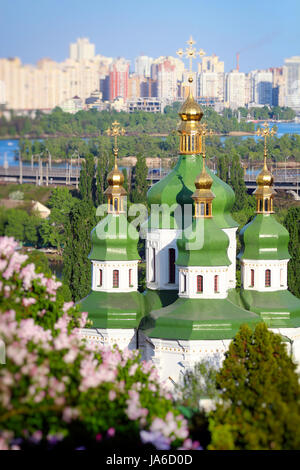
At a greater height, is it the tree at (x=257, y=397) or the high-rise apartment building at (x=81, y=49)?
the high-rise apartment building at (x=81, y=49)

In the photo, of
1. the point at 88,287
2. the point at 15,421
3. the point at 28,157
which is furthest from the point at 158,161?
the point at 15,421

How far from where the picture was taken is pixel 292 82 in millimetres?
59344

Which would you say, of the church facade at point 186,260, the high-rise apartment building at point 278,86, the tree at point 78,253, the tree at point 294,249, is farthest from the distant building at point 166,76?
the church facade at point 186,260

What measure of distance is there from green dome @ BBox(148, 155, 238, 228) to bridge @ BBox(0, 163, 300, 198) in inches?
958

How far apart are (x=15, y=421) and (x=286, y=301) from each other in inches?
509

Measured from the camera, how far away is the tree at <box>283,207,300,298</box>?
37.9 m

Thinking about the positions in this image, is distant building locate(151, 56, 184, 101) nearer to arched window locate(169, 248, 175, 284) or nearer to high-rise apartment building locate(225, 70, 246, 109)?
high-rise apartment building locate(225, 70, 246, 109)

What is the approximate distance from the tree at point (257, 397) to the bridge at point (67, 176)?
105ft

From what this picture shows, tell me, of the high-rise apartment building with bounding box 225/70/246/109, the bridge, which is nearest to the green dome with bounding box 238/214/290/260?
the high-rise apartment building with bounding box 225/70/246/109

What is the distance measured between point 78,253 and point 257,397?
2030 centimetres

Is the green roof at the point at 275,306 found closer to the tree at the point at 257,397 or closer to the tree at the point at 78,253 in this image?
the tree at the point at 257,397

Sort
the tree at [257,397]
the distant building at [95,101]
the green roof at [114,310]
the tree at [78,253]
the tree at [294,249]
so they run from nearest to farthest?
the tree at [257,397]
the green roof at [114,310]
the tree at [294,249]
the tree at [78,253]
the distant building at [95,101]

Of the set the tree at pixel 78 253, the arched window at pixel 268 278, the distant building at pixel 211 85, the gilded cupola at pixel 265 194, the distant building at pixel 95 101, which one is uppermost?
the distant building at pixel 211 85

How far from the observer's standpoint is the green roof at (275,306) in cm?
2848
